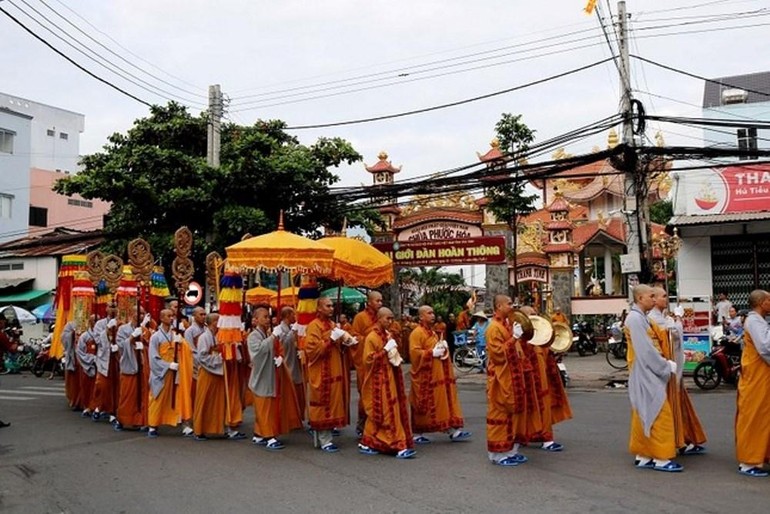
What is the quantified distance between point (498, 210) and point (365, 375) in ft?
42.6

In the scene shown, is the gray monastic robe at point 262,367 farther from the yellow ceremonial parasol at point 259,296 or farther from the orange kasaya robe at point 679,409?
the yellow ceremonial parasol at point 259,296

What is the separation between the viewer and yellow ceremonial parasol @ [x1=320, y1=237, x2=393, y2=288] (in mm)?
10461

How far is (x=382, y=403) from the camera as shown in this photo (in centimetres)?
809

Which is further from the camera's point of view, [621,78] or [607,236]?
[607,236]

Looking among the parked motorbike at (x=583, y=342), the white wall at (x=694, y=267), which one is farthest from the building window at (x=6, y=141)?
the white wall at (x=694, y=267)

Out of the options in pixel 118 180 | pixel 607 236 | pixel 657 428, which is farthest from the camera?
pixel 607 236

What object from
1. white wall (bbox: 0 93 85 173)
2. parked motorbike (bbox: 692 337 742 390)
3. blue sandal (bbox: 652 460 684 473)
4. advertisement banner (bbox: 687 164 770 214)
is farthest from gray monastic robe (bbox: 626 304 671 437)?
white wall (bbox: 0 93 85 173)

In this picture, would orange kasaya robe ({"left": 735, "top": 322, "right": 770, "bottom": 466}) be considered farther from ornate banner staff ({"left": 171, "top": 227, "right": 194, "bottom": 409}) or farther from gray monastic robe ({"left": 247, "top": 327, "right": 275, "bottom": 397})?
ornate banner staff ({"left": 171, "top": 227, "right": 194, "bottom": 409})

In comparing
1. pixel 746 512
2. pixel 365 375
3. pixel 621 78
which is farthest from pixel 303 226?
pixel 746 512

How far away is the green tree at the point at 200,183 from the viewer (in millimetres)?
18719

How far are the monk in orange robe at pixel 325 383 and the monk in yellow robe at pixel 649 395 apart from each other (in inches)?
124

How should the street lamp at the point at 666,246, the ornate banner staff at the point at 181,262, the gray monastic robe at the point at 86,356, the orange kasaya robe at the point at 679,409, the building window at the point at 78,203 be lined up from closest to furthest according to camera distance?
the orange kasaya robe at the point at 679,409 < the ornate banner staff at the point at 181,262 < the gray monastic robe at the point at 86,356 < the street lamp at the point at 666,246 < the building window at the point at 78,203

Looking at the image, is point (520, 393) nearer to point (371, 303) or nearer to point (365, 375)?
point (365, 375)

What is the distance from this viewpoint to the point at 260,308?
938 cm
